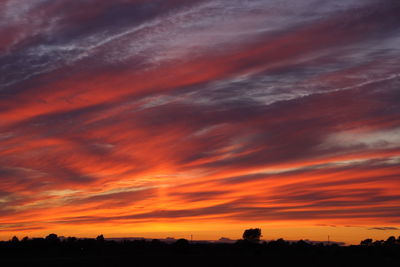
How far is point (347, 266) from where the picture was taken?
77.6 metres

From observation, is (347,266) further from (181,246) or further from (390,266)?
(181,246)

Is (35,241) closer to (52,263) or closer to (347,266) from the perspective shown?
(52,263)

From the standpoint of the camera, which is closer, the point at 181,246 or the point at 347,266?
the point at 347,266

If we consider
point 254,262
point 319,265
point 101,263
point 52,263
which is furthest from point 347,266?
point 52,263

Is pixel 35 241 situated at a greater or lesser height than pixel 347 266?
greater

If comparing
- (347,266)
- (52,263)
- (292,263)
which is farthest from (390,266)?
(52,263)

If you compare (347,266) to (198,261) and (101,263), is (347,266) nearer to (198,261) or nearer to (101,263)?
(198,261)

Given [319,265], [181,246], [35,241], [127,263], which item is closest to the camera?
[127,263]

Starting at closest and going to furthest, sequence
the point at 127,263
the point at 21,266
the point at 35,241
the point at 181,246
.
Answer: the point at 21,266 < the point at 127,263 < the point at 181,246 < the point at 35,241

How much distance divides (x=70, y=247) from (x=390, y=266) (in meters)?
62.6

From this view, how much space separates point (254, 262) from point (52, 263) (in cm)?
2780

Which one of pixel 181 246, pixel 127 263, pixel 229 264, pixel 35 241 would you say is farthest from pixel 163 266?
pixel 35 241

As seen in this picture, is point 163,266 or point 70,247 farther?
point 70,247

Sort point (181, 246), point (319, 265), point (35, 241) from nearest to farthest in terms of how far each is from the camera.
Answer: point (319, 265)
point (181, 246)
point (35, 241)
